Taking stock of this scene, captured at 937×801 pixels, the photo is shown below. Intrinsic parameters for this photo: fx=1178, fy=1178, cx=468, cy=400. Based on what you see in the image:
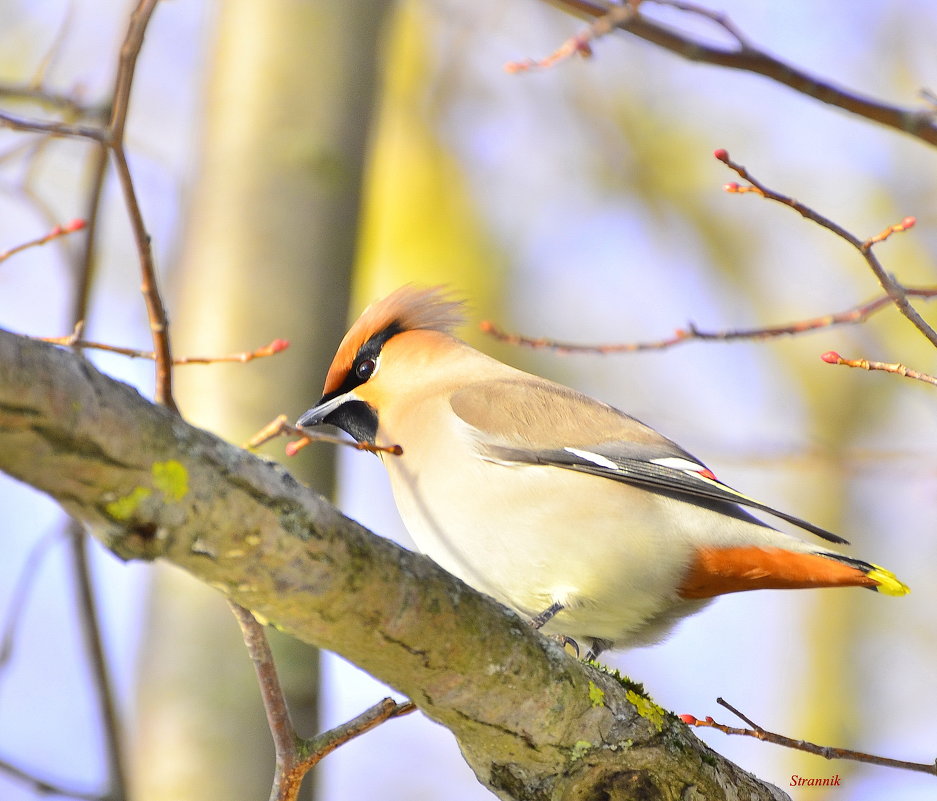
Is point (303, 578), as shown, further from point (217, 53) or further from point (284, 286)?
point (217, 53)

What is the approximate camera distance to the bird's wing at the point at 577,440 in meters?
3.41

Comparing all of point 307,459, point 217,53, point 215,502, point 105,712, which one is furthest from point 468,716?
point 217,53

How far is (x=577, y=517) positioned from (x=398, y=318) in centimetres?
112

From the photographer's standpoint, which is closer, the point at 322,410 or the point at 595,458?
the point at 595,458

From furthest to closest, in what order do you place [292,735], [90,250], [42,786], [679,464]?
[679,464] → [42,786] → [90,250] → [292,735]

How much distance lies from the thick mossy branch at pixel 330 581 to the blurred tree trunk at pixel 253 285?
1.43 meters

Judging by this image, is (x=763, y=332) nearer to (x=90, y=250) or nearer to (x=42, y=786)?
(x=90, y=250)

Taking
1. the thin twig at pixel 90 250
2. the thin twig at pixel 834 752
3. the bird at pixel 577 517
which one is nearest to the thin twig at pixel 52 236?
the thin twig at pixel 90 250

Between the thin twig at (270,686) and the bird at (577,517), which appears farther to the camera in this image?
the bird at (577,517)

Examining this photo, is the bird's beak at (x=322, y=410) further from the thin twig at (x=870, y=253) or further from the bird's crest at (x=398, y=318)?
the thin twig at (x=870, y=253)

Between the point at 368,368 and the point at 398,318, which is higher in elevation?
the point at 398,318

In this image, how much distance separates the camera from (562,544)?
10.7 feet

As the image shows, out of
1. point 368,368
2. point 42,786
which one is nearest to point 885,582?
point 368,368

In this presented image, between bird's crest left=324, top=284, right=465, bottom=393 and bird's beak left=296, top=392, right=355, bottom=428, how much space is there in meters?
0.04
